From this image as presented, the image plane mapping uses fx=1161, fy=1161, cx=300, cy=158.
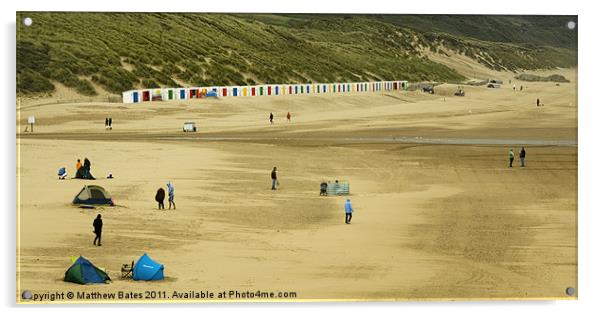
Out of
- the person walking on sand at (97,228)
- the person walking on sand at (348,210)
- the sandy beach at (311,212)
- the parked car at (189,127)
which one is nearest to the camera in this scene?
the sandy beach at (311,212)

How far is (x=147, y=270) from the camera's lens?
2264 cm

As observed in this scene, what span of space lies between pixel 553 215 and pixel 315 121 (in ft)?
97.2

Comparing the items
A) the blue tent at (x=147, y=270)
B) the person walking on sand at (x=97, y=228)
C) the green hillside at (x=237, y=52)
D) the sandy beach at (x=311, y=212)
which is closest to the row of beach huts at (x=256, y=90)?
the green hillside at (x=237, y=52)

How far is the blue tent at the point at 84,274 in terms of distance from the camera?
22094 mm

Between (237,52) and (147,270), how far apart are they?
35.2 m

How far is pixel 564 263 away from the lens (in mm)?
23625

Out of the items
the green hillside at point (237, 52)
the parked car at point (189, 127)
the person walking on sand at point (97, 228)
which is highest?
the green hillside at point (237, 52)

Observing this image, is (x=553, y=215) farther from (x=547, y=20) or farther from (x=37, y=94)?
(x=37, y=94)

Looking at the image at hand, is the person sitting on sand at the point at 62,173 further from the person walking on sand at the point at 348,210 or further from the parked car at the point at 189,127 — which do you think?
the parked car at the point at 189,127

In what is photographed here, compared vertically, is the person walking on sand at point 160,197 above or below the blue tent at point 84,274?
above

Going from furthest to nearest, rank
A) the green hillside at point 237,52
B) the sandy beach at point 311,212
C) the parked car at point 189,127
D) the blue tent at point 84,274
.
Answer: the parked car at point 189,127 → the green hillside at point 237,52 → the sandy beach at point 311,212 → the blue tent at point 84,274

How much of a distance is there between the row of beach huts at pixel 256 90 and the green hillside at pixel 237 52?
40 cm

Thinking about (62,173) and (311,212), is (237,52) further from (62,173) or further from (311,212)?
(311,212)

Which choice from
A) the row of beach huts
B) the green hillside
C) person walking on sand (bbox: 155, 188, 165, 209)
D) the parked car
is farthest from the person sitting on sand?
the row of beach huts
